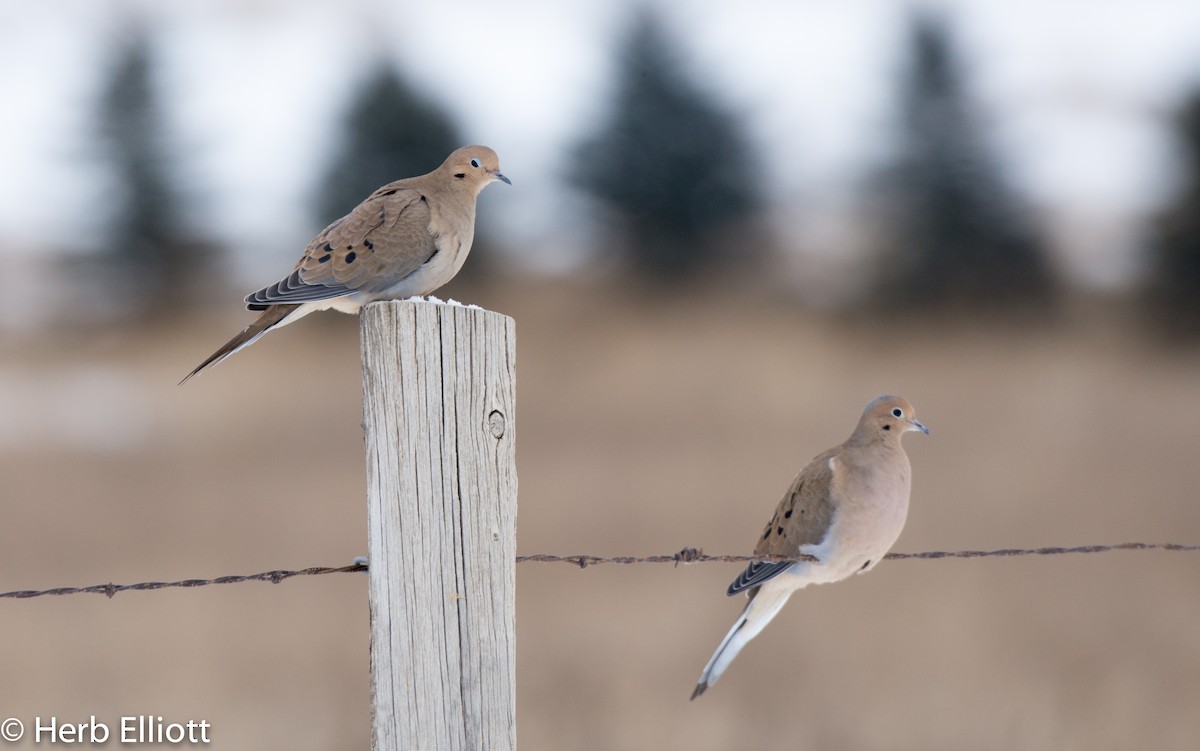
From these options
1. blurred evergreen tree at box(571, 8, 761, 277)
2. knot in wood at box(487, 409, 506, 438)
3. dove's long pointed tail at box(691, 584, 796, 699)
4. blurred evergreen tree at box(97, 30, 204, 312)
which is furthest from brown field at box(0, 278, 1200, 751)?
blurred evergreen tree at box(97, 30, 204, 312)

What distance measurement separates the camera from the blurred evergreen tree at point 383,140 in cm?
1916

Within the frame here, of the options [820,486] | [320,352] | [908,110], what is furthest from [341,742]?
[908,110]

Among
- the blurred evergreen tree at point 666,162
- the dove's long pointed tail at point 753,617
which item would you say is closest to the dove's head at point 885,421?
the dove's long pointed tail at point 753,617

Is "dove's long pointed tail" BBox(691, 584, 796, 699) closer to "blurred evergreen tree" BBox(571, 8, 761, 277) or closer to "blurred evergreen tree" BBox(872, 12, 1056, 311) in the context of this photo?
"blurred evergreen tree" BBox(872, 12, 1056, 311)

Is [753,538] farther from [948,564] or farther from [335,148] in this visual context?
[335,148]

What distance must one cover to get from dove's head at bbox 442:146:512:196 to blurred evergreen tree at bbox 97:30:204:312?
732 inches

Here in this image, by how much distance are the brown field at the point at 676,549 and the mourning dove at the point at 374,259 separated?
2.84 metres

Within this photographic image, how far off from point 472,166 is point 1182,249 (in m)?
15.8

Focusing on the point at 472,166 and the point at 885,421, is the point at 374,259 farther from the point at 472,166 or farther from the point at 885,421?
the point at 885,421

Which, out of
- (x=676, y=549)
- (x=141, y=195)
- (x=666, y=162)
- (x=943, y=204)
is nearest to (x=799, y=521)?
(x=676, y=549)

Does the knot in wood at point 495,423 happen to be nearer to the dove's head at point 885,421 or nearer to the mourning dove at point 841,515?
the mourning dove at point 841,515

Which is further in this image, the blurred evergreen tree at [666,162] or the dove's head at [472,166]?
the blurred evergreen tree at [666,162]

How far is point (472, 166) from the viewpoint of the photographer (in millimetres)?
3949

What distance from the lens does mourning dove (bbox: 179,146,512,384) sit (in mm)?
3541
